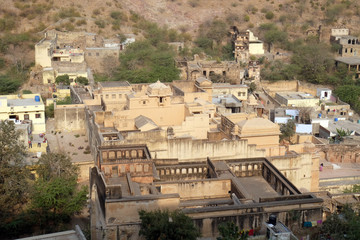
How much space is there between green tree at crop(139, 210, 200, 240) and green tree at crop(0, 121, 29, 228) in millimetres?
6833

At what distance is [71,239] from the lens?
13.8 meters

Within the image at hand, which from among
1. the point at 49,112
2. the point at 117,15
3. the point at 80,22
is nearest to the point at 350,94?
the point at 49,112

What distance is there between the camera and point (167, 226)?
511 inches

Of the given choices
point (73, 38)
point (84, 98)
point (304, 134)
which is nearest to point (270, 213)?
point (304, 134)

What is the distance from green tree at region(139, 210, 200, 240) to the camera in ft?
42.2

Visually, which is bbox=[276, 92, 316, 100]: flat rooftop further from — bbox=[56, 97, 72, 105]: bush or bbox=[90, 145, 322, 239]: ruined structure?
bbox=[90, 145, 322, 239]: ruined structure

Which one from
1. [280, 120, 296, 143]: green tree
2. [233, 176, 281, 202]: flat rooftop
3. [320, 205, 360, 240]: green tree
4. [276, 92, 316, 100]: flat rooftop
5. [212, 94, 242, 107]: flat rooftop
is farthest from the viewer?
[276, 92, 316, 100]: flat rooftop

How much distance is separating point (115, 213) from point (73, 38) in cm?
2711

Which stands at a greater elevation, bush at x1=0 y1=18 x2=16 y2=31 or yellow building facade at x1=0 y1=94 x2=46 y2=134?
bush at x1=0 y1=18 x2=16 y2=31

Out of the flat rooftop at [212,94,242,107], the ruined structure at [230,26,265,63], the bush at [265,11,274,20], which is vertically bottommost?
the flat rooftop at [212,94,242,107]

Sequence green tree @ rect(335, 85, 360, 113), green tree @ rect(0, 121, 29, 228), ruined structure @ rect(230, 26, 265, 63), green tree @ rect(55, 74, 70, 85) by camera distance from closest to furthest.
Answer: green tree @ rect(0, 121, 29, 228), green tree @ rect(55, 74, 70, 85), green tree @ rect(335, 85, 360, 113), ruined structure @ rect(230, 26, 265, 63)

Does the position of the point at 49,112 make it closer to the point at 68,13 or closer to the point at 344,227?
the point at 68,13

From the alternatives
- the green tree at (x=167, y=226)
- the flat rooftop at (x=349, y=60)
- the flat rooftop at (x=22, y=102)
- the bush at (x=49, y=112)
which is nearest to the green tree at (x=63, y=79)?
the bush at (x=49, y=112)

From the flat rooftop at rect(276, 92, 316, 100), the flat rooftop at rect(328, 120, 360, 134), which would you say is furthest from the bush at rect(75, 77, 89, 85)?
the flat rooftop at rect(328, 120, 360, 134)
